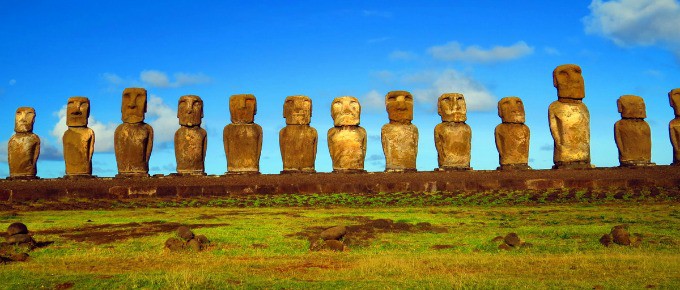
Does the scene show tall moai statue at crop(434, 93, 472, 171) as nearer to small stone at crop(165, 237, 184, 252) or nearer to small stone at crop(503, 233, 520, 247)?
small stone at crop(503, 233, 520, 247)

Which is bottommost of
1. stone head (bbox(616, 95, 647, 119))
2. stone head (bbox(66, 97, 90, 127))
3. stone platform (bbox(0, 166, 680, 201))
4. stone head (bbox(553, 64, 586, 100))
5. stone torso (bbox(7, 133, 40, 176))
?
stone platform (bbox(0, 166, 680, 201))

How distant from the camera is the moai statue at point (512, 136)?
77.0 ft

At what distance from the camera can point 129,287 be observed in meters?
8.77

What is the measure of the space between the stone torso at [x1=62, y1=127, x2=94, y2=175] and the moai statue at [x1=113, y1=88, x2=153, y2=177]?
0.90 m

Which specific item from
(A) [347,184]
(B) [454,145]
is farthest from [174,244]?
(B) [454,145]

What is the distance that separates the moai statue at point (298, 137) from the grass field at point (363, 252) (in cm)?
679

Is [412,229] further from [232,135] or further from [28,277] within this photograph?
[232,135]

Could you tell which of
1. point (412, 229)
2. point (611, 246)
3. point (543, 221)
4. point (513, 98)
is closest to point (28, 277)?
point (412, 229)

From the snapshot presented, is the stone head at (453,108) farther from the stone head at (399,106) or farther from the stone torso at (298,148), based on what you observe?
the stone torso at (298,148)

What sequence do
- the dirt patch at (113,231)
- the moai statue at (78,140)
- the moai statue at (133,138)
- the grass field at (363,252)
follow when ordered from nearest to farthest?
the grass field at (363,252) → the dirt patch at (113,231) → the moai statue at (133,138) → the moai statue at (78,140)

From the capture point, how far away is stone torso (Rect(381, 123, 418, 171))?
23609mm

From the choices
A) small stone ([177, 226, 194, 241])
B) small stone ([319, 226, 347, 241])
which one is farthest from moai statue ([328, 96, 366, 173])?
small stone ([177, 226, 194, 241])

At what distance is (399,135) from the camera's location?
933 inches

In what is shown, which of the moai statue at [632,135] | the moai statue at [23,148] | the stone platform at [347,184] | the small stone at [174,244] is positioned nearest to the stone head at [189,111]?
the stone platform at [347,184]
